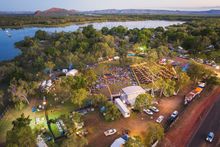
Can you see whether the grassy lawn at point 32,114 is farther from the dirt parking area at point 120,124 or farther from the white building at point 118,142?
the white building at point 118,142

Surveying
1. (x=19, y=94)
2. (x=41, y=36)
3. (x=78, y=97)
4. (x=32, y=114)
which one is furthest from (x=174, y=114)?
(x=41, y=36)

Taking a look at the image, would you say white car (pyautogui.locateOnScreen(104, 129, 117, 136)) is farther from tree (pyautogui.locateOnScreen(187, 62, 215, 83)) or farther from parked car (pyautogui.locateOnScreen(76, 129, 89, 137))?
tree (pyautogui.locateOnScreen(187, 62, 215, 83))

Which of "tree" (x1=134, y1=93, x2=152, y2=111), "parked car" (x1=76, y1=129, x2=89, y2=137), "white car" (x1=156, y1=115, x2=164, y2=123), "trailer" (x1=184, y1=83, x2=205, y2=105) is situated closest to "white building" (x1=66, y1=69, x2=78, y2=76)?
"parked car" (x1=76, y1=129, x2=89, y2=137)

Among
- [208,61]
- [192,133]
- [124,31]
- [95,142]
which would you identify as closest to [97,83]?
[95,142]

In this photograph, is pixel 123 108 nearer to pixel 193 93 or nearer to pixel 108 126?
pixel 108 126

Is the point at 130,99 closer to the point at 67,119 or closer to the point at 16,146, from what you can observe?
the point at 67,119
